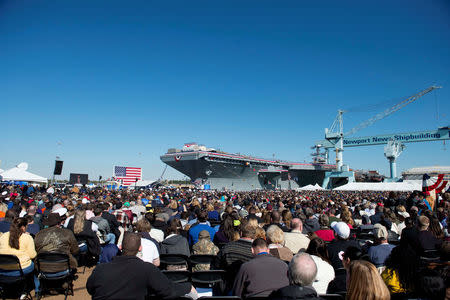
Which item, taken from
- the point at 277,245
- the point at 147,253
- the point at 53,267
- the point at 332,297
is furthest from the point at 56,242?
the point at 332,297

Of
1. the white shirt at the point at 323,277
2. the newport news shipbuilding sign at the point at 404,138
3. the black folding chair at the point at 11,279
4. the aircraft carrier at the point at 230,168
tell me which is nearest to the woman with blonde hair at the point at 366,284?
the white shirt at the point at 323,277

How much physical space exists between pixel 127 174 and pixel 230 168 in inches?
1259

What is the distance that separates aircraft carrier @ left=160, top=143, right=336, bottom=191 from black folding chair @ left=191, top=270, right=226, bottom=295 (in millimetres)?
48557

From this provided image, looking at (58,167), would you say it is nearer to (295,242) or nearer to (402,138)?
(295,242)

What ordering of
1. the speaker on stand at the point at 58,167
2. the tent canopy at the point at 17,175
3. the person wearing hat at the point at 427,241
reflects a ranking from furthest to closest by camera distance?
the tent canopy at the point at 17,175 < the speaker on stand at the point at 58,167 < the person wearing hat at the point at 427,241

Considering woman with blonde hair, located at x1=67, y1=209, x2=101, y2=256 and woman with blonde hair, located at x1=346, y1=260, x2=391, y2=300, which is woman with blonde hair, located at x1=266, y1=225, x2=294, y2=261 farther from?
woman with blonde hair, located at x1=67, y1=209, x2=101, y2=256

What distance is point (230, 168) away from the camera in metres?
61.0

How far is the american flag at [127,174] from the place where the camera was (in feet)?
101

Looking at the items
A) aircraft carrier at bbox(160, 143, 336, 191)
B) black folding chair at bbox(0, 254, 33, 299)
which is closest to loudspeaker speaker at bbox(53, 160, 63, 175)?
black folding chair at bbox(0, 254, 33, 299)

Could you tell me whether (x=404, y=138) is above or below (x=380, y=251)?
above

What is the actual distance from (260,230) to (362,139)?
77408 millimetres

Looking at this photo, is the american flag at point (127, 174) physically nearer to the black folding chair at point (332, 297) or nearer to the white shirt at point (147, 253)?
the white shirt at point (147, 253)

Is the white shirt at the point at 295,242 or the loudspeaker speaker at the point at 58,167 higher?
the loudspeaker speaker at the point at 58,167

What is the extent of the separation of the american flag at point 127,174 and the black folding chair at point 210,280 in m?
28.6
